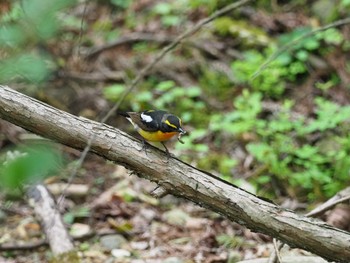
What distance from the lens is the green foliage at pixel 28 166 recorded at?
1.66 meters

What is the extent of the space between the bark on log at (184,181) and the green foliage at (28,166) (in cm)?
154

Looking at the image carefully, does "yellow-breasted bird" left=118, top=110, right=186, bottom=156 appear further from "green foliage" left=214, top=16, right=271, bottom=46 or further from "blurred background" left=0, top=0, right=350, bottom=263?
"green foliage" left=214, top=16, right=271, bottom=46

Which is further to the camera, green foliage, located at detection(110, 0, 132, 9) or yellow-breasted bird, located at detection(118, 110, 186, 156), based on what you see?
green foliage, located at detection(110, 0, 132, 9)

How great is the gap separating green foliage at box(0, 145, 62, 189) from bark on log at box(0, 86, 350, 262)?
1542mm

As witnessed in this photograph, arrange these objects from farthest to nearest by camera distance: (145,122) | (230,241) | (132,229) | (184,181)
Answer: (132,229) → (230,241) → (145,122) → (184,181)

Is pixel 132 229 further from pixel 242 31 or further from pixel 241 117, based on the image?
pixel 242 31

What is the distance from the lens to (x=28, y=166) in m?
1.68

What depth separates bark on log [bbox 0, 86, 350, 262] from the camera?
3248 millimetres

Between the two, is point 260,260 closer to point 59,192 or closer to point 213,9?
point 59,192

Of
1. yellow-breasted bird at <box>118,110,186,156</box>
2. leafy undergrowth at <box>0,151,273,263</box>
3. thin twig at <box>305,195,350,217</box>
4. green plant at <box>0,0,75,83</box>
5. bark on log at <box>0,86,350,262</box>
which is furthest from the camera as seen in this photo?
leafy undergrowth at <box>0,151,273,263</box>

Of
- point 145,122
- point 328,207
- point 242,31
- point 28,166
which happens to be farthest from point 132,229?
point 28,166

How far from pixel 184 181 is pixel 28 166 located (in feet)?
5.74

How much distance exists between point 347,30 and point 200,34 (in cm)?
211

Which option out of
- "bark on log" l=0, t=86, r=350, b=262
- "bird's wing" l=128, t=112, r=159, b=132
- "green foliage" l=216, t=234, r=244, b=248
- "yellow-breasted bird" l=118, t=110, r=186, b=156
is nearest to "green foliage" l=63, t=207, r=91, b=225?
"green foliage" l=216, t=234, r=244, b=248
